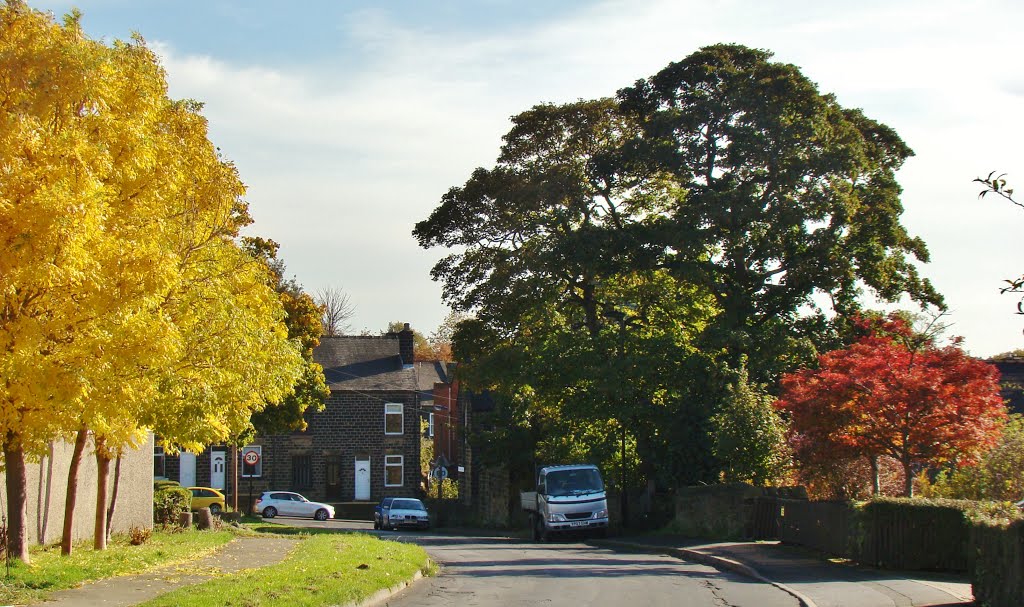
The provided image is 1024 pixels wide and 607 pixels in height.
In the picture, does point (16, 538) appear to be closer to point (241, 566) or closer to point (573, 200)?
point (241, 566)

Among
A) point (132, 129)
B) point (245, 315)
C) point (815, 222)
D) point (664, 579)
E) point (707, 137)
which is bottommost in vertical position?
point (664, 579)

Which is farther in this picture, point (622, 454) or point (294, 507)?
point (294, 507)

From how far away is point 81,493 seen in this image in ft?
71.5

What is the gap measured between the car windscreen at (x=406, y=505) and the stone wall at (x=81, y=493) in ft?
65.4

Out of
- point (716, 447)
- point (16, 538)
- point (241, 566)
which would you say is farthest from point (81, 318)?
point (716, 447)

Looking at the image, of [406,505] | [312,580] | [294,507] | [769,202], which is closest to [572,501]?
[769,202]

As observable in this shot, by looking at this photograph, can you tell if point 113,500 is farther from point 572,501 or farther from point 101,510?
point 572,501

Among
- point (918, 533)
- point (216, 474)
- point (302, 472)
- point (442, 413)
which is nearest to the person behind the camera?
point (918, 533)

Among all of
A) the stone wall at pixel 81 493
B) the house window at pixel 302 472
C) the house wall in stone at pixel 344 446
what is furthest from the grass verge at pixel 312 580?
the house window at pixel 302 472

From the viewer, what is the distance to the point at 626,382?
32062 mm

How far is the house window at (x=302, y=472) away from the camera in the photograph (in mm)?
58969

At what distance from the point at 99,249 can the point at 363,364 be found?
4832cm

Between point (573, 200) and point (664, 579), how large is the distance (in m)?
19.7

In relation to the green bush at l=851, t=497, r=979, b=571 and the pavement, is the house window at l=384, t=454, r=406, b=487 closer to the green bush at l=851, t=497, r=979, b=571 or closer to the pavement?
the pavement
